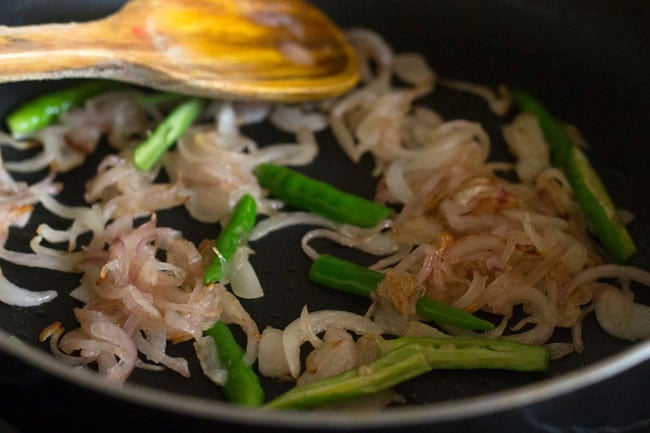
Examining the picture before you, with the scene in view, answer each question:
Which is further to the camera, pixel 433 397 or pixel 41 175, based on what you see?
pixel 41 175

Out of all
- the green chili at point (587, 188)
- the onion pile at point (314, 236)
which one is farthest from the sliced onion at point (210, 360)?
the green chili at point (587, 188)

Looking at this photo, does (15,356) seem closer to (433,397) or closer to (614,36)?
(433,397)

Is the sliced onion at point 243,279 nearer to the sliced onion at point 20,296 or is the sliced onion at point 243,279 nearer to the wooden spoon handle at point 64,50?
the sliced onion at point 20,296

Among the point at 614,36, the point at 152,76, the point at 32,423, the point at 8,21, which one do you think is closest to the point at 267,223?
the point at 152,76

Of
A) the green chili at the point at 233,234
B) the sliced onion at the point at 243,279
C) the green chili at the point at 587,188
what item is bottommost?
the sliced onion at the point at 243,279

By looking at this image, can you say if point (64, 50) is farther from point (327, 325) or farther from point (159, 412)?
point (159, 412)

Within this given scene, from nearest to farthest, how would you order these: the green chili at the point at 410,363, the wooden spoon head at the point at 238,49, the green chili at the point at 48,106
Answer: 1. the green chili at the point at 410,363
2. the wooden spoon head at the point at 238,49
3. the green chili at the point at 48,106

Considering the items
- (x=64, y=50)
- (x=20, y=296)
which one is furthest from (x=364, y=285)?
(x=64, y=50)

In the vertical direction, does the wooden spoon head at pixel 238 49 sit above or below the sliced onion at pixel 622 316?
above
